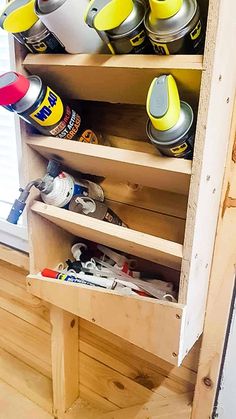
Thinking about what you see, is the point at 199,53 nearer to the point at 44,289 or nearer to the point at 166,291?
the point at 166,291

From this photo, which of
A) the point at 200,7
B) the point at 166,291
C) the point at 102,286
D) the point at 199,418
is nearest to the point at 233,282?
the point at 166,291

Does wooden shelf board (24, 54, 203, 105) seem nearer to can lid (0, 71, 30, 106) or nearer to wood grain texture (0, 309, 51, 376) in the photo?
can lid (0, 71, 30, 106)

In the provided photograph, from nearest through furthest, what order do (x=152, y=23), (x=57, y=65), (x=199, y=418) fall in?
(x=152, y=23) < (x=57, y=65) < (x=199, y=418)

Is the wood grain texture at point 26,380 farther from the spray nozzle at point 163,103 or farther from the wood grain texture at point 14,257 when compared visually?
the spray nozzle at point 163,103

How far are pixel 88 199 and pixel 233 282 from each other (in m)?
0.34

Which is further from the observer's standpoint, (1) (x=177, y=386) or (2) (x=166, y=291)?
(1) (x=177, y=386)

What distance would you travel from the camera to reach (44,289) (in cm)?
81

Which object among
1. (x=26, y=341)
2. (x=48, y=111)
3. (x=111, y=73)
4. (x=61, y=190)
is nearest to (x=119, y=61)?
(x=111, y=73)

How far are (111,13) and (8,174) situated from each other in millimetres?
727

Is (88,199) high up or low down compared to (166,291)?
up

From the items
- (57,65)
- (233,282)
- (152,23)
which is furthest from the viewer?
(233,282)

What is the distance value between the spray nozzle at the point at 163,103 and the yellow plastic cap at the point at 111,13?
3.8 inches

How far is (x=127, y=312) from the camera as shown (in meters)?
0.70

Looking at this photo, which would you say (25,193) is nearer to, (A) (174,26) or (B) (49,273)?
(B) (49,273)
